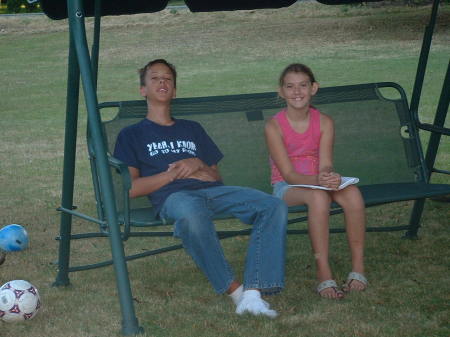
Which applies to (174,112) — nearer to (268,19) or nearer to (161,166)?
(161,166)

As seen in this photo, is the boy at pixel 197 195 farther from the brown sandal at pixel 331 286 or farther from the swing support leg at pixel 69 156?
the brown sandal at pixel 331 286

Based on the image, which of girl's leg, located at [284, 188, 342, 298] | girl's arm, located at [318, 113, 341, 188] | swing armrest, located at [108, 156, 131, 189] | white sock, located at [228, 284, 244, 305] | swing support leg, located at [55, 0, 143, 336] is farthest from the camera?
girl's arm, located at [318, 113, 341, 188]

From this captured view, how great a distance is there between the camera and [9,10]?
34.7 metres

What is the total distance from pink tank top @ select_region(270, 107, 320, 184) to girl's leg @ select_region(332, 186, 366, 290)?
285 mm

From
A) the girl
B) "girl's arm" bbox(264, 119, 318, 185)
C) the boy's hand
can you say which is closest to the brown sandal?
the girl

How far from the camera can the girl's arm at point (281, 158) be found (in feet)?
14.5

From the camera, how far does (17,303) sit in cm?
397

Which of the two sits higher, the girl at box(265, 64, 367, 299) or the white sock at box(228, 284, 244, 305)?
the girl at box(265, 64, 367, 299)

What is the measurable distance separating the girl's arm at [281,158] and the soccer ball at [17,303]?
1.36m

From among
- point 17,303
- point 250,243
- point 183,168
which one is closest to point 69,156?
point 183,168

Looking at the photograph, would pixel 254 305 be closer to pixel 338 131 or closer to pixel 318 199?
pixel 318 199

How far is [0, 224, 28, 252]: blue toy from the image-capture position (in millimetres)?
5293

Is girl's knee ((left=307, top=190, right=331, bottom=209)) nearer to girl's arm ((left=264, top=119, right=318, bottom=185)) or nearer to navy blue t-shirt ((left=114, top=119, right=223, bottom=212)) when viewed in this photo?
girl's arm ((left=264, top=119, right=318, bottom=185))

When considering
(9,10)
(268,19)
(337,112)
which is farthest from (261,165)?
(9,10)
